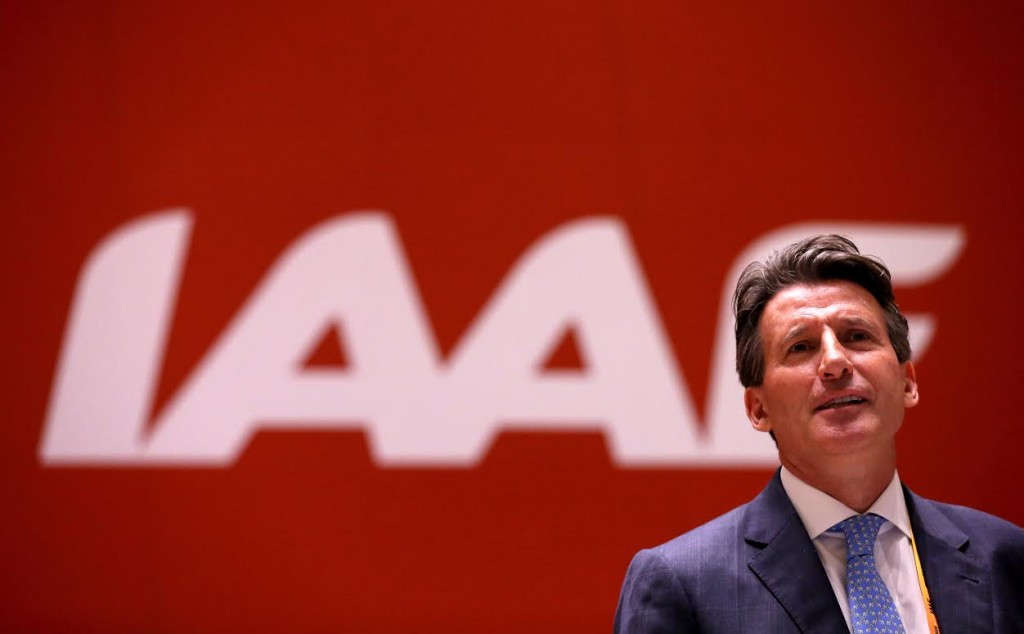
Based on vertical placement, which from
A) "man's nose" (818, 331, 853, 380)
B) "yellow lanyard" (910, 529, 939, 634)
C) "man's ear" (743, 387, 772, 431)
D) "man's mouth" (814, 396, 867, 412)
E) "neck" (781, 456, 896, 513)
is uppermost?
"man's nose" (818, 331, 853, 380)

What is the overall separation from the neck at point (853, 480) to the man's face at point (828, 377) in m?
0.02

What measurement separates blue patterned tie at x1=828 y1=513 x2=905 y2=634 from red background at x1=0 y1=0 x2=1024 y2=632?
3.93ft

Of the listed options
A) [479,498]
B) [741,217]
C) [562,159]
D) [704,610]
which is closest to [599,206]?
[562,159]

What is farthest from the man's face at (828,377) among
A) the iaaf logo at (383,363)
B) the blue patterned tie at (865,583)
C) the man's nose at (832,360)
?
the iaaf logo at (383,363)

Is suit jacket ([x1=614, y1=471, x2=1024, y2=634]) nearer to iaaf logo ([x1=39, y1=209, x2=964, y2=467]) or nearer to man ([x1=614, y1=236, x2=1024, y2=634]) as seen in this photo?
man ([x1=614, y1=236, x2=1024, y2=634])

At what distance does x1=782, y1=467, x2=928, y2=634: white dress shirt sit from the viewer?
156 centimetres

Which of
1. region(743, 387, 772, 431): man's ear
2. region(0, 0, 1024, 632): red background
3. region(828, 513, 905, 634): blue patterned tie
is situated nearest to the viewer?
region(828, 513, 905, 634): blue patterned tie

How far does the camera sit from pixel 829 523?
1.61 m

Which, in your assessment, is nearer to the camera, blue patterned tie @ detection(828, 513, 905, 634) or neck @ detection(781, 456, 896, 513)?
blue patterned tie @ detection(828, 513, 905, 634)

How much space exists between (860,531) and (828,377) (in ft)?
0.78

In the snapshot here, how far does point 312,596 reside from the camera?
2723 millimetres

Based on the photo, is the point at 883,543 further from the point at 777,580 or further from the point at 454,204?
the point at 454,204

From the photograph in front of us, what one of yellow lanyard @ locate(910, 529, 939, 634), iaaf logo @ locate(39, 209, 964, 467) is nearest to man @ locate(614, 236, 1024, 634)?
yellow lanyard @ locate(910, 529, 939, 634)

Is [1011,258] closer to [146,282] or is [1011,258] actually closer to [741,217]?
[741,217]
